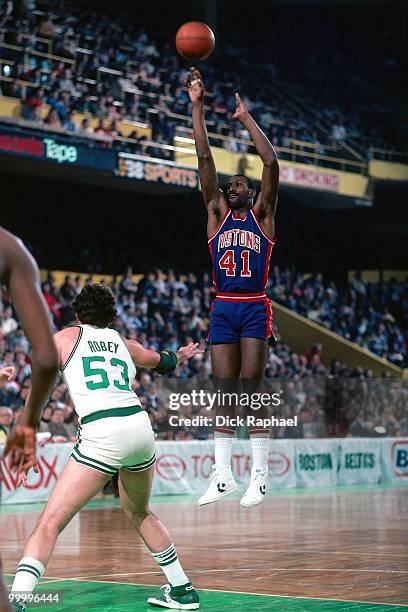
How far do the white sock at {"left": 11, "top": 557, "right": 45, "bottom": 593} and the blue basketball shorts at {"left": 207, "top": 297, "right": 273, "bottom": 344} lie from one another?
8.66 ft

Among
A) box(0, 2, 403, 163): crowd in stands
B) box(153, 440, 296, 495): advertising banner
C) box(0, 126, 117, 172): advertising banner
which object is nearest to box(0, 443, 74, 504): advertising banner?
box(153, 440, 296, 495): advertising banner

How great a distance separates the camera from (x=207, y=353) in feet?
83.4

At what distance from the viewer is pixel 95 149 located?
2492cm

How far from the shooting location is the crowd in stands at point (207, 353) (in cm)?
2028

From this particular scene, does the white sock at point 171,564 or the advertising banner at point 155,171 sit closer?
the white sock at point 171,564

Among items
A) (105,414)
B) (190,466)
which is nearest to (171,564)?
(105,414)

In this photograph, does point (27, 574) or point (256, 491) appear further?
point (256, 491)

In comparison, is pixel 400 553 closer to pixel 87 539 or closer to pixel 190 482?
pixel 87 539

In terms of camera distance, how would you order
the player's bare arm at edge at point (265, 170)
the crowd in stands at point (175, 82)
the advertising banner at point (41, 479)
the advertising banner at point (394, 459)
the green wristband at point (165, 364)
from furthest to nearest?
the crowd in stands at point (175, 82) → the advertising banner at point (394, 459) → the advertising banner at point (41, 479) → the player's bare arm at edge at point (265, 170) → the green wristband at point (165, 364)

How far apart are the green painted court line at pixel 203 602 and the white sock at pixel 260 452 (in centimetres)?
107

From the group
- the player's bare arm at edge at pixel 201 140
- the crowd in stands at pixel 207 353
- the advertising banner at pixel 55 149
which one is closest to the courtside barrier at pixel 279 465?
the crowd in stands at pixel 207 353

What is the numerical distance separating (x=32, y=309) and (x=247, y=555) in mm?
8579

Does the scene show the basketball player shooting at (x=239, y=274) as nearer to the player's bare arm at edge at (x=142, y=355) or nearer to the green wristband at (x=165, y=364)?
the green wristband at (x=165, y=364)

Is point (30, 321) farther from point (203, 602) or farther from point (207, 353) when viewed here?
point (207, 353)
